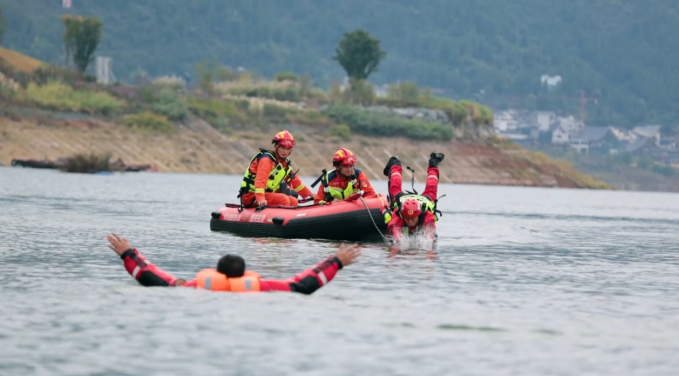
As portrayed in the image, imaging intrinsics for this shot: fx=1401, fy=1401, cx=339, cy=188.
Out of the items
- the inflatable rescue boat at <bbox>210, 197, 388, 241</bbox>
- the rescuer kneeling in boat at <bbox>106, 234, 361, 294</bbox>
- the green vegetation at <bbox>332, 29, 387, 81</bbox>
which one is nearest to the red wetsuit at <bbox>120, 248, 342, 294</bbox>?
the rescuer kneeling in boat at <bbox>106, 234, 361, 294</bbox>

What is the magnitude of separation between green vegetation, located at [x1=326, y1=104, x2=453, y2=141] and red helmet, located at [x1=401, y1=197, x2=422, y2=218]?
92.4 metres

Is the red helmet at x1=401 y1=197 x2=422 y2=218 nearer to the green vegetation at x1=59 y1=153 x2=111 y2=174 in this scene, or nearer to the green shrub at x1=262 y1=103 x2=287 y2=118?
the green vegetation at x1=59 y1=153 x2=111 y2=174

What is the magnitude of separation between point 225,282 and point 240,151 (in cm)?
8553

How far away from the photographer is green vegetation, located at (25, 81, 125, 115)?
316 feet

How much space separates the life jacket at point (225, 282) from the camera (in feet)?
50.2

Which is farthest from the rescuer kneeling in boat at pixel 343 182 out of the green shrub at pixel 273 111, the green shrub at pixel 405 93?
the green shrub at pixel 405 93

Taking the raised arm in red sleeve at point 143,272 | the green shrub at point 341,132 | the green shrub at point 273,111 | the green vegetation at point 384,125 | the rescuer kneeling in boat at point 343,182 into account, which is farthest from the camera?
the green vegetation at point 384,125

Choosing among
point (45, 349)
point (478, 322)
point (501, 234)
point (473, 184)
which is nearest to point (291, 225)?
point (501, 234)

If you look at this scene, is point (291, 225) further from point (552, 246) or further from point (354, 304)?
point (354, 304)

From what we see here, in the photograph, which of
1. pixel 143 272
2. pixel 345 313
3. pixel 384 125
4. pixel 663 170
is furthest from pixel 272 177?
pixel 663 170

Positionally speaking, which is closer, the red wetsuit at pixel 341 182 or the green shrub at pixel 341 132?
the red wetsuit at pixel 341 182

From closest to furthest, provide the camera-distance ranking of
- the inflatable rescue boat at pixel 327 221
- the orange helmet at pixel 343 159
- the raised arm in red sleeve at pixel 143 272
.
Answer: the raised arm in red sleeve at pixel 143 272
the inflatable rescue boat at pixel 327 221
the orange helmet at pixel 343 159

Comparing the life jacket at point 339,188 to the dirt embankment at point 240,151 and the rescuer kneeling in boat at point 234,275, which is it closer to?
the rescuer kneeling in boat at point 234,275

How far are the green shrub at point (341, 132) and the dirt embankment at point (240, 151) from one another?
2.17 feet
